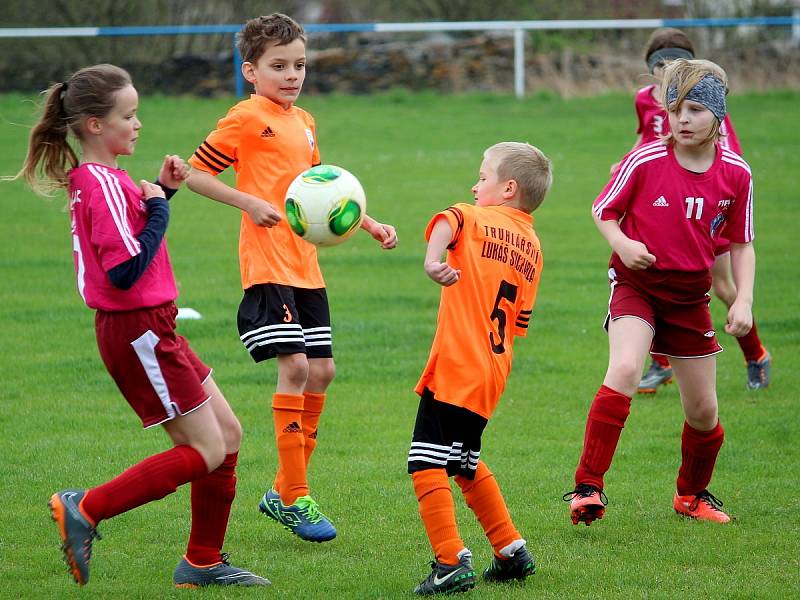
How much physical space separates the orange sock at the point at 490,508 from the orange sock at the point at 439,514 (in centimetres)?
16

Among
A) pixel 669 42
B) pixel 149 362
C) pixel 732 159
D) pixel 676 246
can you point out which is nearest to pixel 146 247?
pixel 149 362

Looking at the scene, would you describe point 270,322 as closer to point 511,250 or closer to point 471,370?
point 471,370

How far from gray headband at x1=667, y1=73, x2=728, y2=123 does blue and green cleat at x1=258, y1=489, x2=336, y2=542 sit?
7.58 feet

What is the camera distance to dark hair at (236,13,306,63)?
16.8 feet

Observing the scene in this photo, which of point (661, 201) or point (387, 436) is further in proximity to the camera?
point (387, 436)

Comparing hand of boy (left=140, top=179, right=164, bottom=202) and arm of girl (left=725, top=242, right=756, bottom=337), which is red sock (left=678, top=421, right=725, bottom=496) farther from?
hand of boy (left=140, top=179, right=164, bottom=202)

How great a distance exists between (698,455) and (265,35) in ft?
8.86

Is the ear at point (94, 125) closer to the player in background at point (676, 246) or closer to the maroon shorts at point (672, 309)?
the player in background at point (676, 246)

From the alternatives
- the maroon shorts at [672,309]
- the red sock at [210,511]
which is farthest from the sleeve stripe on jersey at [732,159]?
the red sock at [210,511]

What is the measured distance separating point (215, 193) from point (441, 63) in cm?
2129

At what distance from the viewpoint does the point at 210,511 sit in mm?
4379

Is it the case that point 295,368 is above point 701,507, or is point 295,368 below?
above

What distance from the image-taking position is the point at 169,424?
4.17 meters

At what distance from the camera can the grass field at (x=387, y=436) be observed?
4.59 meters
